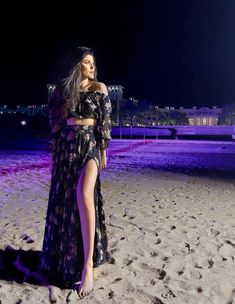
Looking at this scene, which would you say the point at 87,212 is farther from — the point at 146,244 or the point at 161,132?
the point at 161,132

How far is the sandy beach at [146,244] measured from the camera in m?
3.27

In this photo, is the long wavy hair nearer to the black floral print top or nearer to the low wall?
the black floral print top

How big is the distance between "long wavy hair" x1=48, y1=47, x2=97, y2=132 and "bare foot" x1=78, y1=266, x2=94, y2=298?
1309 millimetres

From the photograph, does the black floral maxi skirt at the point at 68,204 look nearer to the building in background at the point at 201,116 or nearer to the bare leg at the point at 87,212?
the bare leg at the point at 87,212

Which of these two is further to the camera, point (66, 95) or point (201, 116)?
point (201, 116)

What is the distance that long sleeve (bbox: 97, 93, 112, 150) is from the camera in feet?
11.1

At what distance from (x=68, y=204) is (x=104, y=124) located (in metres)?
0.79

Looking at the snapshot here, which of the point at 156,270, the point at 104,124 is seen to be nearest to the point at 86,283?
the point at 156,270

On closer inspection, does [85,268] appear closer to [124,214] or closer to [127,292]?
[127,292]

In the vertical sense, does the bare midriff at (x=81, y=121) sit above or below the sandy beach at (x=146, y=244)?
above

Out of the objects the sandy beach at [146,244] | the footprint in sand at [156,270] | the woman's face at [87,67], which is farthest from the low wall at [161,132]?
the woman's face at [87,67]

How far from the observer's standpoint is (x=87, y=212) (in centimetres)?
331

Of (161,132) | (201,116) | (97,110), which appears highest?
(201,116)

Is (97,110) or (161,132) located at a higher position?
(97,110)
